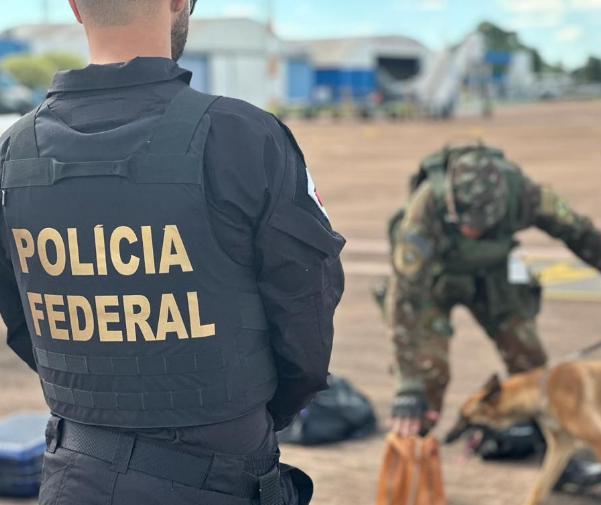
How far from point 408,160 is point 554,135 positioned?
768 cm

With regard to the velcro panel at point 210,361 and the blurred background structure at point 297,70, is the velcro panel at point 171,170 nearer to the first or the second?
the velcro panel at point 210,361

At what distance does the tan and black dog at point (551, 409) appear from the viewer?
12.3 feet

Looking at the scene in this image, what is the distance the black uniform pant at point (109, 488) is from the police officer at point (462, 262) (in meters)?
2.12

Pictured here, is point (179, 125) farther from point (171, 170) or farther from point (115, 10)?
point (115, 10)

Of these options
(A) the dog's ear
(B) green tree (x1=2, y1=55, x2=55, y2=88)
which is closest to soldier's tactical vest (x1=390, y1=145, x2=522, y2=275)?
(A) the dog's ear

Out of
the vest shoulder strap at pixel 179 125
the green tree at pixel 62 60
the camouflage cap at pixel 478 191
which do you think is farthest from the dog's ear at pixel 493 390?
the green tree at pixel 62 60

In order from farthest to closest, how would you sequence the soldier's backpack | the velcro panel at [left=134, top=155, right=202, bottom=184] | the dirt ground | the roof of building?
1. the roof of building
2. the dirt ground
3. the soldier's backpack
4. the velcro panel at [left=134, top=155, right=202, bottom=184]

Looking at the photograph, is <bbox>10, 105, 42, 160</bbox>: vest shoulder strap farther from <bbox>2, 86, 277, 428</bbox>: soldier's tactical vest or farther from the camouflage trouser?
the camouflage trouser

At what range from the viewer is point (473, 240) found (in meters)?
4.27

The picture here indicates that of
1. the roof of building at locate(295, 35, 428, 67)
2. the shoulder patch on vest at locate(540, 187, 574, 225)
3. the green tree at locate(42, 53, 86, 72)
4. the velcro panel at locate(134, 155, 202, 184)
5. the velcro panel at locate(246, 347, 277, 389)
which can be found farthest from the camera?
the roof of building at locate(295, 35, 428, 67)

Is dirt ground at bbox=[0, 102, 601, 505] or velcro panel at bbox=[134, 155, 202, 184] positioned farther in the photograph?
dirt ground at bbox=[0, 102, 601, 505]

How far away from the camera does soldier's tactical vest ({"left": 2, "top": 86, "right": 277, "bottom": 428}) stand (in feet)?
5.48

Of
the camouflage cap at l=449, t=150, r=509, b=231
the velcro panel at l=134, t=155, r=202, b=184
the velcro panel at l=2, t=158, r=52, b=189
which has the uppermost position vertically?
the velcro panel at l=134, t=155, r=202, b=184

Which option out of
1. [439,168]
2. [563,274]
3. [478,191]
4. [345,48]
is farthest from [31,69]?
[478,191]
